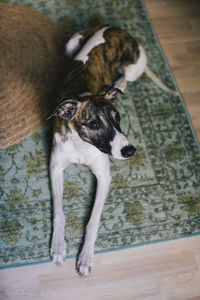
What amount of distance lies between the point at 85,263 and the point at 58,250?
0.65 feet

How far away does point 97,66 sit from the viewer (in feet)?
7.23

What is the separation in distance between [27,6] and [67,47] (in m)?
0.84

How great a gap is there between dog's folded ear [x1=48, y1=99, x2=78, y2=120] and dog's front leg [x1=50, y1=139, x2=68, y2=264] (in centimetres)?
31

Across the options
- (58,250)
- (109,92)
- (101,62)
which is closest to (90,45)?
(101,62)

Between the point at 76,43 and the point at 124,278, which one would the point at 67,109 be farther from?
the point at 124,278

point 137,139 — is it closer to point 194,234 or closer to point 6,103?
point 194,234

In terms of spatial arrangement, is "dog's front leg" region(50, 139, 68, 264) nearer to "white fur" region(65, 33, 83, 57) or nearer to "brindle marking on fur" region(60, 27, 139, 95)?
"brindle marking on fur" region(60, 27, 139, 95)

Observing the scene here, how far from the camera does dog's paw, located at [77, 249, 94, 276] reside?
1.99m

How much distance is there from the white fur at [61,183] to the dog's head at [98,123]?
13 cm

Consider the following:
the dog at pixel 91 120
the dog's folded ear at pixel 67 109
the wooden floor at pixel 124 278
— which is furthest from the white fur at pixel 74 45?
the wooden floor at pixel 124 278

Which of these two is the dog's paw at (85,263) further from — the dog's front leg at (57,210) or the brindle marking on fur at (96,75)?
the brindle marking on fur at (96,75)

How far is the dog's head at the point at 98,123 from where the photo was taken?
1681mm

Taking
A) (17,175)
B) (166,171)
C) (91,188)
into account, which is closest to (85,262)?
(91,188)

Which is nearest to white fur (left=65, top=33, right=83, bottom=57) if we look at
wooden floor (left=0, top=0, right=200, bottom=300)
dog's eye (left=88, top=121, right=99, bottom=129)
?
dog's eye (left=88, top=121, right=99, bottom=129)
